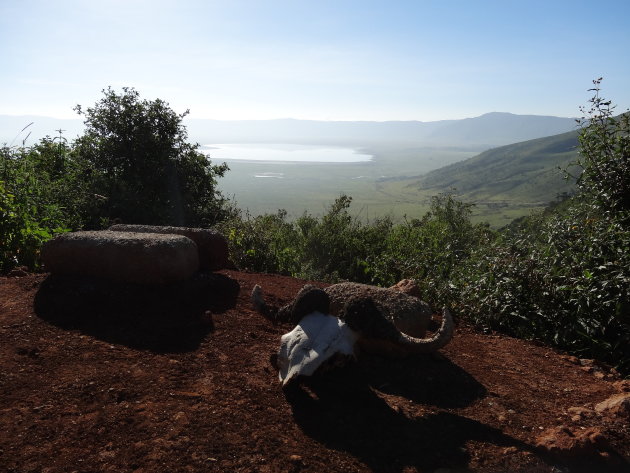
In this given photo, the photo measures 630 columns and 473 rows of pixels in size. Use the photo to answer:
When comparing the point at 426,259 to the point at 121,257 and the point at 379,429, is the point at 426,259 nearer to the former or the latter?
the point at 121,257

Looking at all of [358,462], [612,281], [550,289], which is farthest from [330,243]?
[358,462]

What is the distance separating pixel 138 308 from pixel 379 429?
3.81m

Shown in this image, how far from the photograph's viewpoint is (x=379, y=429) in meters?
3.98

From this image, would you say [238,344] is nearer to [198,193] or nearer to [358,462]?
[358,462]

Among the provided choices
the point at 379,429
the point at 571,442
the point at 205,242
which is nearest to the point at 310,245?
the point at 205,242

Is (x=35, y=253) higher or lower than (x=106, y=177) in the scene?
lower

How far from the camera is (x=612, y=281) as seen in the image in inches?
238

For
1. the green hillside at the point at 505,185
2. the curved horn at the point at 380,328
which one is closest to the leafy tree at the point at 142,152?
the curved horn at the point at 380,328

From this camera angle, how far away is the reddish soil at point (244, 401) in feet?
11.7

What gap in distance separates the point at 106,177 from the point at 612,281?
1439cm

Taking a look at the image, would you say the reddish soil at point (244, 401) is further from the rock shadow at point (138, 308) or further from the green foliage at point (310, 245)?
the green foliage at point (310, 245)

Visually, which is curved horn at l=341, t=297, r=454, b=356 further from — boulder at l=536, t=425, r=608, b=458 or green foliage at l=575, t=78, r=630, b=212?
green foliage at l=575, t=78, r=630, b=212

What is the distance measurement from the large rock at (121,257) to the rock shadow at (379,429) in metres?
3.15

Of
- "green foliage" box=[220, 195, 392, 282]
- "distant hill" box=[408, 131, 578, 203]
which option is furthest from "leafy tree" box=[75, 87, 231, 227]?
"distant hill" box=[408, 131, 578, 203]
